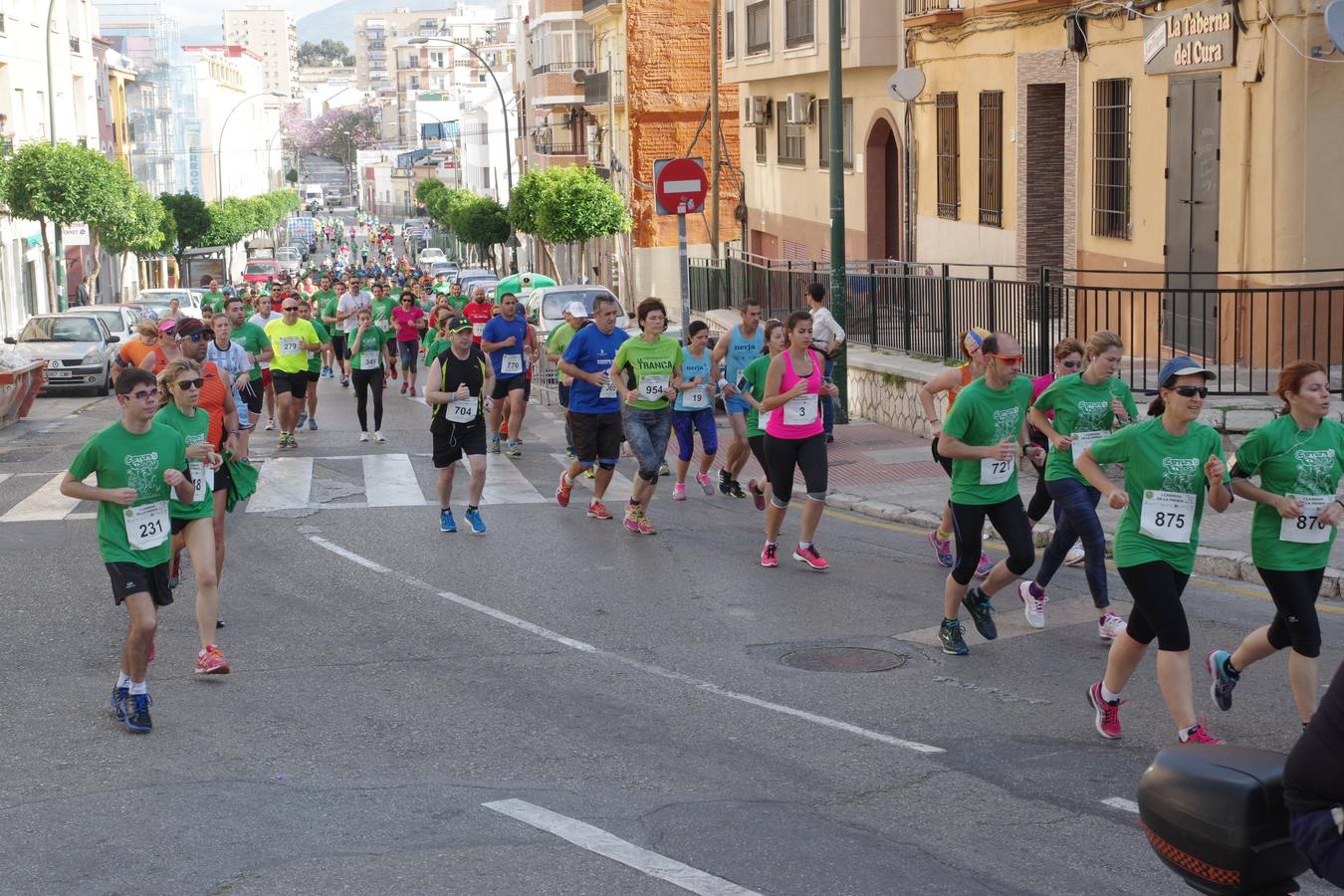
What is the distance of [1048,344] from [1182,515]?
10.0m

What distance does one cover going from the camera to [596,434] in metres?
14.2

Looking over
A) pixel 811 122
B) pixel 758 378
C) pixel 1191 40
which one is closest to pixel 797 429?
A: pixel 758 378

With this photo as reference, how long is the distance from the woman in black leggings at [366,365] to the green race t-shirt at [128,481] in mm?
10698

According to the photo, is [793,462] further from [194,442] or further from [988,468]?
[194,442]

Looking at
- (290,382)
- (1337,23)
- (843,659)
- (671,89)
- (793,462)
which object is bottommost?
(843,659)

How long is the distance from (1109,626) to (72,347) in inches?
936

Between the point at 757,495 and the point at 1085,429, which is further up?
the point at 1085,429

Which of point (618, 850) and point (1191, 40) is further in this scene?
point (1191, 40)

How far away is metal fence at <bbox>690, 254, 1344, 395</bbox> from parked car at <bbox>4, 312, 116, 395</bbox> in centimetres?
1287

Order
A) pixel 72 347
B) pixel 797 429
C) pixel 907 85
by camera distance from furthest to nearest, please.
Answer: pixel 72 347, pixel 907 85, pixel 797 429

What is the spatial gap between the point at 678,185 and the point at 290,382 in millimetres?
5025

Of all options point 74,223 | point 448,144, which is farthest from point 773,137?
point 448,144

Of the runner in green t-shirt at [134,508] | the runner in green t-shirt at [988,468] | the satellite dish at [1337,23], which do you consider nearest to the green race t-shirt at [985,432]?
the runner in green t-shirt at [988,468]

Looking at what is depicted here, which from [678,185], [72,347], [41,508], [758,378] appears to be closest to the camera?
[758,378]
